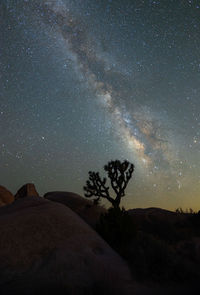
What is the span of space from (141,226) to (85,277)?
921cm

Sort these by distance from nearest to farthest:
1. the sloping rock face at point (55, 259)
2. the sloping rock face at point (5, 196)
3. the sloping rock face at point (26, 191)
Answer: the sloping rock face at point (55, 259)
the sloping rock face at point (5, 196)
the sloping rock face at point (26, 191)

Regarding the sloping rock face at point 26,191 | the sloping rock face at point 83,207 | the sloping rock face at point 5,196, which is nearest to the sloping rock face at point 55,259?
the sloping rock face at point 83,207

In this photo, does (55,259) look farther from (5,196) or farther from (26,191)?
(26,191)

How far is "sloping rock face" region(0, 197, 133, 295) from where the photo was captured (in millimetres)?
4867

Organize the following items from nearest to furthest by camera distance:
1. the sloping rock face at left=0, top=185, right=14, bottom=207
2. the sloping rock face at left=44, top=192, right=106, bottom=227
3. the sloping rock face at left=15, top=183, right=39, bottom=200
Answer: the sloping rock face at left=44, top=192, right=106, bottom=227 < the sloping rock face at left=0, top=185, right=14, bottom=207 < the sloping rock face at left=15, top=183, right=39, bottom=200

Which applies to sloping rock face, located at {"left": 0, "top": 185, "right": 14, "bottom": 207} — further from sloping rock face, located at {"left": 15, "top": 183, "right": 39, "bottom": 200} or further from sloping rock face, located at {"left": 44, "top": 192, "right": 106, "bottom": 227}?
sloping rock face, located at {"left": 44, "top": 192, "right": 106, "bottom": 227}

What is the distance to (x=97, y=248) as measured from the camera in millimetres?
7055

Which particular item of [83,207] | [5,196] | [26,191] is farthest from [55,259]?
[26,191]

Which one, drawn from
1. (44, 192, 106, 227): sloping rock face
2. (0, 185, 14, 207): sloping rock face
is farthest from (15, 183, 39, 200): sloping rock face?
(44, 192, 106, 227): sloping rock face

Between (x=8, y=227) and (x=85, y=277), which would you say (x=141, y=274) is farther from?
(x=8, y=227)

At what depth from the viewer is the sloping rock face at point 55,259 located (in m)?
4.87

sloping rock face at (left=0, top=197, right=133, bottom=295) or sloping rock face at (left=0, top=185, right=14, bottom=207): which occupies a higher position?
sloping rock face at (left=0, top=185, right=14, bottom=207)

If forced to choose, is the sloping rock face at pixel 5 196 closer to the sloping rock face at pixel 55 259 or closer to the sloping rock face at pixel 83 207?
the sloping rock face at pixel 83 207

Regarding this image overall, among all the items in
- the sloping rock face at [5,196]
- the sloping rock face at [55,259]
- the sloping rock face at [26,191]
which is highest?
the sloping rock face at [26,191]
